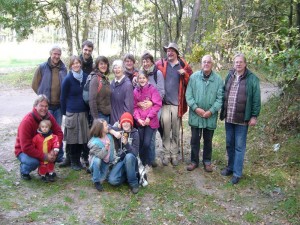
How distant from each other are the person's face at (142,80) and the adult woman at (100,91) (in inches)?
20.6

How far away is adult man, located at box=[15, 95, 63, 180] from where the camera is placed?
504 centimetres

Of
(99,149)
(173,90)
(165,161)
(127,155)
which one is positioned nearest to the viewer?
(99,149)

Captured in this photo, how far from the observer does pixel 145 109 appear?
215 inches

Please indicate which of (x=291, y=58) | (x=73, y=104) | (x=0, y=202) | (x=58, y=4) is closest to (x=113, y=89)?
(x=73, y=104)

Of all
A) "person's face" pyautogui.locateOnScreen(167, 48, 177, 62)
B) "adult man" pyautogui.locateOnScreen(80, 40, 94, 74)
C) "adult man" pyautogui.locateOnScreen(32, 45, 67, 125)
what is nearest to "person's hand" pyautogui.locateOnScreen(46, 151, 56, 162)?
"adult man" pyautogui.locateOnScreen(32, 45, 67, 125)

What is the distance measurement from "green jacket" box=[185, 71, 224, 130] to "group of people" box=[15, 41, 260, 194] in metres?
0.02

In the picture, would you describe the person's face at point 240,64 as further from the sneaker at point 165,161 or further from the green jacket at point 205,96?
the sneaker at point 165,161

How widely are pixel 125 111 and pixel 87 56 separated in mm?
1175

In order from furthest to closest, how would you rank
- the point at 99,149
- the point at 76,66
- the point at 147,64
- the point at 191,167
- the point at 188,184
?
A: the point at 191,167
the point at 188,184
the point at 147,64
the point at 76,66
the point at 99,149

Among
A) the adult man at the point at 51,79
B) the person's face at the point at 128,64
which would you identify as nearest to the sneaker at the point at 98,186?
the adult man at the point at 51,79

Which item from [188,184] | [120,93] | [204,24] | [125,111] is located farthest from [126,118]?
[204,24]

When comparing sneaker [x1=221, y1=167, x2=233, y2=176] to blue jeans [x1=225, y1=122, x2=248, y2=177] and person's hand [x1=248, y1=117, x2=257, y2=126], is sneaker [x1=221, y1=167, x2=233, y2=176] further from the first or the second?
person's hand [x1=248, y1=117, x2=257, y2=126]

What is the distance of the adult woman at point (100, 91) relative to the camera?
5176 mm

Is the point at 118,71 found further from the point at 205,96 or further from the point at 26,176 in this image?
the point at 26,176
